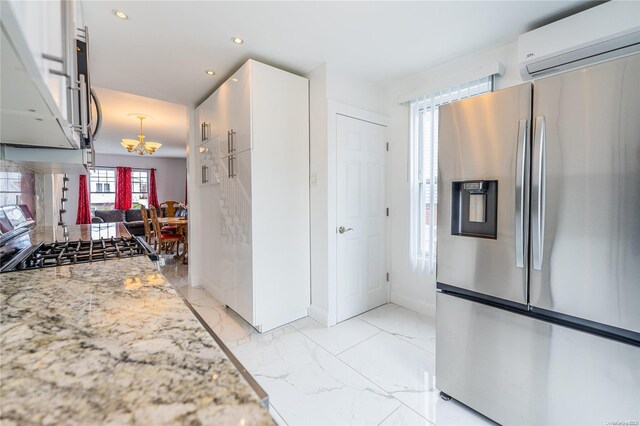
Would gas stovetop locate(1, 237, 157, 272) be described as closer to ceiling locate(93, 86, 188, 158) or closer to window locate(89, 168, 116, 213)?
ceiling locate(93, 86, 188, 158)

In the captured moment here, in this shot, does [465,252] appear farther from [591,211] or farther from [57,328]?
[57,328]

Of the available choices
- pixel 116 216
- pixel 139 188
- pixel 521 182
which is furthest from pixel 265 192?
pixel 139 188

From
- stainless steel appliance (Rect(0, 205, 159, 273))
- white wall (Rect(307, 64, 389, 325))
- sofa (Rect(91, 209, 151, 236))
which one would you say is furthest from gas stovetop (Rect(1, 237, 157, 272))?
sofa (Rect(91, 209, 151, 236))

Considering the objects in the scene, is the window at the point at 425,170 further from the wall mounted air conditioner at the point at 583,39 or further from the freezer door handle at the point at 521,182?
the freezer door handle at the point at 521,182

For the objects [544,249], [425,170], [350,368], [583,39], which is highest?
→ [583,39]

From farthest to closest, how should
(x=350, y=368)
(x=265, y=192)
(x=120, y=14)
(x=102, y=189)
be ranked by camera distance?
(x=102, y=189) < (x=265, y=192) < (x=350, y=368) < (x=120, y=14)

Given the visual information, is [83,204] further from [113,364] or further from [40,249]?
[113,364]

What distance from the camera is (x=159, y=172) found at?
9.15 metres

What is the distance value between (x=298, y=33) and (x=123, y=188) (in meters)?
8.60

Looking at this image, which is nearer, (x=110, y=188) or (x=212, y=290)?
(x=212, y=290)

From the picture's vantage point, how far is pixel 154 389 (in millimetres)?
463

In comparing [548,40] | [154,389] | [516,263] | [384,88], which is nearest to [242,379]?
[154,389]

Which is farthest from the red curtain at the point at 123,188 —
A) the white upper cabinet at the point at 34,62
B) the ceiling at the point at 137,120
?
the white upper cabinet at the point at 34,62

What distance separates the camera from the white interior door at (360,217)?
8.83 feet
